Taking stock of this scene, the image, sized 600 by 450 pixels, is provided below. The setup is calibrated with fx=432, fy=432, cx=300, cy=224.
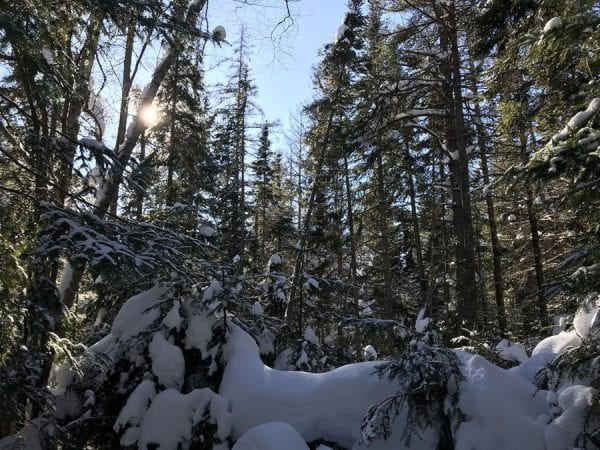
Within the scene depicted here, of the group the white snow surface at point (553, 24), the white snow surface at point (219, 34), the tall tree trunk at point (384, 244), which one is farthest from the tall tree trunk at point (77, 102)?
the tall tree trunk at point (384, 244)

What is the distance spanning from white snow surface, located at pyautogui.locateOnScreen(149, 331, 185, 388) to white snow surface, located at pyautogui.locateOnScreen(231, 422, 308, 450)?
4.65ft

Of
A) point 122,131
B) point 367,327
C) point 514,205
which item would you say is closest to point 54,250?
point 367,327

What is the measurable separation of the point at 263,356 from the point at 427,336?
295 cm

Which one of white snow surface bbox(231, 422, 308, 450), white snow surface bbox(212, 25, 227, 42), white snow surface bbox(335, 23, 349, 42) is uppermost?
white snow surface bbox(335, 23, 349, 42)

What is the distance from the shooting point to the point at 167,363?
18.1 feet

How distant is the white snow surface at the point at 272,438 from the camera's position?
4180mm

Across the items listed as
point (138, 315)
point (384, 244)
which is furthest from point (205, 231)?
point (384, 244)

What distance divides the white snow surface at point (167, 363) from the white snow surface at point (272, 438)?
1419 mm

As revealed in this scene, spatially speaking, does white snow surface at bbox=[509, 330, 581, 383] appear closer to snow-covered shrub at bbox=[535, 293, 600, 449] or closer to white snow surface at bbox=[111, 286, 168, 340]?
snow-covered shrub at bbox=[535, 293, 600, 449]

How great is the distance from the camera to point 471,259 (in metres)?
9.33

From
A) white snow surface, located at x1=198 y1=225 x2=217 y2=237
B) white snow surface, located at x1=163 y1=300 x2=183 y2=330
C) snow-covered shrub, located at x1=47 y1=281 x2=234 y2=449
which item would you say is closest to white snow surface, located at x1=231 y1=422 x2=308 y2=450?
snow-covered shrub, located at x1=47 y1=281 x2=234 y2=449

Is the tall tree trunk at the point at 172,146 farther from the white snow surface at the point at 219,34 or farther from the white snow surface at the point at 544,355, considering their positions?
the white snow surface at the point at 544,355

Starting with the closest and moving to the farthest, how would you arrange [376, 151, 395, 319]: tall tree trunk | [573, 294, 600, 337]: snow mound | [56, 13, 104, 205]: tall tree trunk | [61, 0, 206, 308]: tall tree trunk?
[573, 294, 600, 337]: snow mound
[56, 13, 104, 205]: tall tree trunk
[61, 0, 206, 308]: tall tree trunk
[376, 151, 395, 319]: tall tree trunk

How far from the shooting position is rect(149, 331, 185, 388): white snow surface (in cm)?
547
